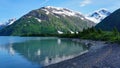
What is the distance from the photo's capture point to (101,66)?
45.0 meters

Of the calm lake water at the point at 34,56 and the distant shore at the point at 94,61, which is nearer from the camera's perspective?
the distant shore at the point at 94,61

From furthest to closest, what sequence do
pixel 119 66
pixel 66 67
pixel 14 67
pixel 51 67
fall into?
pixel 14 67
pixel 51 67
pixel 66 67
pixel 119 66

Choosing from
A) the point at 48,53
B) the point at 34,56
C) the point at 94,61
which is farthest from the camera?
the point at 48,53

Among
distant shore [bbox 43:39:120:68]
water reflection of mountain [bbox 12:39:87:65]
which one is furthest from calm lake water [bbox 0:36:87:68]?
distant shore [bbox 43:39:120:68]

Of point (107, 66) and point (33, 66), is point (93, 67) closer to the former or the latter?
point (107, 66)

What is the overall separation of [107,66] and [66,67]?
7.78m

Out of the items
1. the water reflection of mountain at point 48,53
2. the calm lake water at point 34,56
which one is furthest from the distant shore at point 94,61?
the water reflection of mountain at point 48,53

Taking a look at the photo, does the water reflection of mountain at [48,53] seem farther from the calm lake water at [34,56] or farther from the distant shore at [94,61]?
the distant shore at [94,61]

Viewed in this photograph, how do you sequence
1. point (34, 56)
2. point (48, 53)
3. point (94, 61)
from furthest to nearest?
point (48, 53) → point (34, 56) → point (94, 61)

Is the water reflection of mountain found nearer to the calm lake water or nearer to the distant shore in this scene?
the calm lake water

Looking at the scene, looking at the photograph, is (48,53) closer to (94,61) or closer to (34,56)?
(34,56)

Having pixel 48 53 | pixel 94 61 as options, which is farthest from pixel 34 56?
pixel 94 61

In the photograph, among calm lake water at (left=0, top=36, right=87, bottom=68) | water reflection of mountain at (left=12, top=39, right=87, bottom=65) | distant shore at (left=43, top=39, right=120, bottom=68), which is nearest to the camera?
distant shore at (left=43, top=39, right=120, bottom=68)

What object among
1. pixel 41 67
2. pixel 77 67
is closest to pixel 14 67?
pixel 41 67
